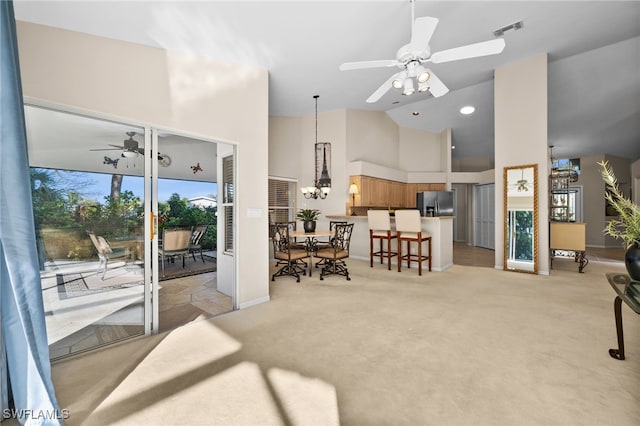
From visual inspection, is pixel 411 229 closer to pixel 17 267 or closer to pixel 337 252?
pixel 337 252

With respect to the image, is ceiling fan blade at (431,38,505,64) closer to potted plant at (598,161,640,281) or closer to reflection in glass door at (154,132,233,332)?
potted plant at (598,161,640,281)

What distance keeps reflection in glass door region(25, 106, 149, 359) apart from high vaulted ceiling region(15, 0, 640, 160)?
2.96 ft

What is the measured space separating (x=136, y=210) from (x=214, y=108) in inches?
55.7

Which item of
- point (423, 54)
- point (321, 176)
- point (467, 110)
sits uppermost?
point (467, 110)

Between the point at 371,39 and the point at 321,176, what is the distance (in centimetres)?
314

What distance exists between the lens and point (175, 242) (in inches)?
197

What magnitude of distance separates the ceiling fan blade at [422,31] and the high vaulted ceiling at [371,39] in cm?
83

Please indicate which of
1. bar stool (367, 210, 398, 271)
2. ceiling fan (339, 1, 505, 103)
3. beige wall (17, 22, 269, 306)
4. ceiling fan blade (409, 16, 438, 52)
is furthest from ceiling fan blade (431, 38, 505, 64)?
bar stool (367, 210, 398, 271)

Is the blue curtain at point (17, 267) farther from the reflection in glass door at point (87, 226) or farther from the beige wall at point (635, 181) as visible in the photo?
the beige wall at point (635, 181)

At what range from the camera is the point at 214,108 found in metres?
3.01

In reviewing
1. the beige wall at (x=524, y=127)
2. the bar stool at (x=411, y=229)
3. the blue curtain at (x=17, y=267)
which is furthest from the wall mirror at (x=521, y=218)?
the blue curtain at (x=17, y=267)

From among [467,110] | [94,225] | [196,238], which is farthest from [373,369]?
[467,110]

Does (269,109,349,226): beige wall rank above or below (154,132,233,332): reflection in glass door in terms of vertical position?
above

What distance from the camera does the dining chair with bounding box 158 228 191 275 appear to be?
191 inches
